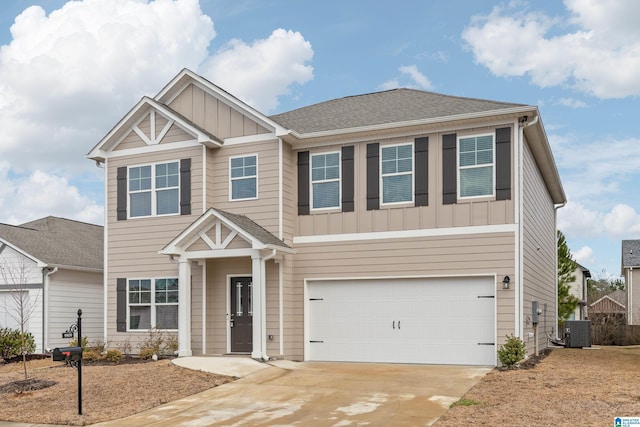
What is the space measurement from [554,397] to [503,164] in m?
5.80

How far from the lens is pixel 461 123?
15.2 m

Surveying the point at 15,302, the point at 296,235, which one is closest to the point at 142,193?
the point at 296,235

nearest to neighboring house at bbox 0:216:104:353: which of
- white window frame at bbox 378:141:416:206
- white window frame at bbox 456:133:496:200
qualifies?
white window frame at bbox 378:141:416:206

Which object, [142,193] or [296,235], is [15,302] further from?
[296,235]

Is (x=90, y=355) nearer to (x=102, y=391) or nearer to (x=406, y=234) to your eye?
(x=102, y=391)

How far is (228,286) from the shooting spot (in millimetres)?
16906

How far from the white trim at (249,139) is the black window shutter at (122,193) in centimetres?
Answer: 313

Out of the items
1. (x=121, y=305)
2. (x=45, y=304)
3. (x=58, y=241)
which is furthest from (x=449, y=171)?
(x=58, y=241)

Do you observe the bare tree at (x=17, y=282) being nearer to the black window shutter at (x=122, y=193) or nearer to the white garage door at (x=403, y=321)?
the black window shutter at (x=122, y=193)

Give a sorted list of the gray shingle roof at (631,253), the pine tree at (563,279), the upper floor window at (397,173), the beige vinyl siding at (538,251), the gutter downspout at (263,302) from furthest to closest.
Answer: the gray shingle roof at (631,253), the pine tree at (563,279), the upper floor window at (397,173), the beige vinyl siding at (538,251), the gutter downspout at (263,302)

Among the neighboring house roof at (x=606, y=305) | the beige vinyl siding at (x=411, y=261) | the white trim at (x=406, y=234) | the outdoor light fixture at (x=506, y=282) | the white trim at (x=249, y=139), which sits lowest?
the neighboring house roof at (x=606, y=305)

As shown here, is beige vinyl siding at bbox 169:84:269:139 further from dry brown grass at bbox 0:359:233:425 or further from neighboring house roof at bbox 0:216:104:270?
neighboring house roof at bbox 0:216:104:270

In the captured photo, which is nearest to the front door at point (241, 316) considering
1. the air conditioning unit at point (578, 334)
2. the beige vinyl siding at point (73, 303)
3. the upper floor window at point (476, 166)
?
the beige vinyl siding at point (73, 303)

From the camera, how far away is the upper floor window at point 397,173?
15.8m
